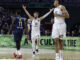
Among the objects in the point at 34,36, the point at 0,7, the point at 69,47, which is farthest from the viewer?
the point at 0,7

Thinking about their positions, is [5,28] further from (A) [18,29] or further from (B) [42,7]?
(A) [18,29]

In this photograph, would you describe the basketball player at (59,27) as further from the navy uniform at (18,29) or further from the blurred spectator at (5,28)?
the blurred spectator at (5,28)

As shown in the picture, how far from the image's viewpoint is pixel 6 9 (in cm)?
2672

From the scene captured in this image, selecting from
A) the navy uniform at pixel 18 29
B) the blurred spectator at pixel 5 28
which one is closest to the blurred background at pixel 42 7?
the blurred spectator at pixel 5 28

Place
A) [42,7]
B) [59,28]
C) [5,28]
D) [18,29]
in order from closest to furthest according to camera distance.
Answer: [59,28]
[18,29]
[5,28]
[42,7]

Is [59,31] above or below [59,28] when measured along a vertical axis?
below

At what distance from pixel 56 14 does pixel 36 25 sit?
3.28 meters

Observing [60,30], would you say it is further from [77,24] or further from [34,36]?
[77,24]

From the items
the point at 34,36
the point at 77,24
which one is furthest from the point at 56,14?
the point at 77,24

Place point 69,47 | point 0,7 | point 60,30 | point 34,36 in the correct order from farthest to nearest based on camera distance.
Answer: point 0,7 < point 69,47 < point 34,36 < point 60,30

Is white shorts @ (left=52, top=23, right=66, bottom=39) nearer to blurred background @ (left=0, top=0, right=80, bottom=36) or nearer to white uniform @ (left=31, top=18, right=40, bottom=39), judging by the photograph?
white uniform @ (left=31, top=18, right=40, bottom=39)

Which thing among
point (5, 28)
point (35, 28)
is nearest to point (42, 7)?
point (5, 28)

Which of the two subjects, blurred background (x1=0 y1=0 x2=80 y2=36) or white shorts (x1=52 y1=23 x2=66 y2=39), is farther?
blurred background (x1=0 y1=0 x2=80 y2=36)

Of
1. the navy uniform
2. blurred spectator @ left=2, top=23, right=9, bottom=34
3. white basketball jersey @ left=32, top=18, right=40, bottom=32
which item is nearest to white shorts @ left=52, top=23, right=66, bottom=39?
the navy uniform
